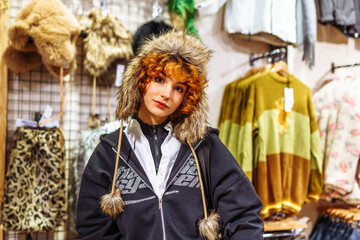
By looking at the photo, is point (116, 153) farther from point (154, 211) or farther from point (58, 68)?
point (58, 68)

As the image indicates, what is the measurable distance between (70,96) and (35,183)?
0.53m

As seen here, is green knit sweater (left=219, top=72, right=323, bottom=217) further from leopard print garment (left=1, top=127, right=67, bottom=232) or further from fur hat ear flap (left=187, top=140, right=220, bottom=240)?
leopard print garment (left=1, top=127, right=67, bottom=232)

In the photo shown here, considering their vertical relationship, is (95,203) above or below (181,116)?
below

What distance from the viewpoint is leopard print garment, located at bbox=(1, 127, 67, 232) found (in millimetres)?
1614

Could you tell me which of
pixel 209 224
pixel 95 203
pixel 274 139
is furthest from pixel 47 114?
pixel 274 139

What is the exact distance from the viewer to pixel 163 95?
3.81 ft

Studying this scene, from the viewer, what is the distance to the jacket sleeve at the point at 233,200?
1135mm

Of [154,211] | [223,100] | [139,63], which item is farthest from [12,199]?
[223,100]

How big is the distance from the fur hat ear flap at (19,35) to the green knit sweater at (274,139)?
118 cm

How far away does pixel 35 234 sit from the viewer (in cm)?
184

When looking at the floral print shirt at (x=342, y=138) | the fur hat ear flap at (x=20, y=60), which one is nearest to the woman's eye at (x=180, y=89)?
the fur hat ear flap at (x=20, y=60)

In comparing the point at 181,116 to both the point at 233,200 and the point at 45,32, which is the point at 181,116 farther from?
the point at 45,32

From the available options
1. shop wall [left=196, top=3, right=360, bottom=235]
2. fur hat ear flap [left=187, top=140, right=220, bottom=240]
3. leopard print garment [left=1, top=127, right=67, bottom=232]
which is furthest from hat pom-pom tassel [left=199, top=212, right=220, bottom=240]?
shop wall [left=196, top=3, right=360, bottom=235]

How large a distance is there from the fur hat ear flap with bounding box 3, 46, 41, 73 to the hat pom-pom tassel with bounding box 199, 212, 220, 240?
1.24 m
